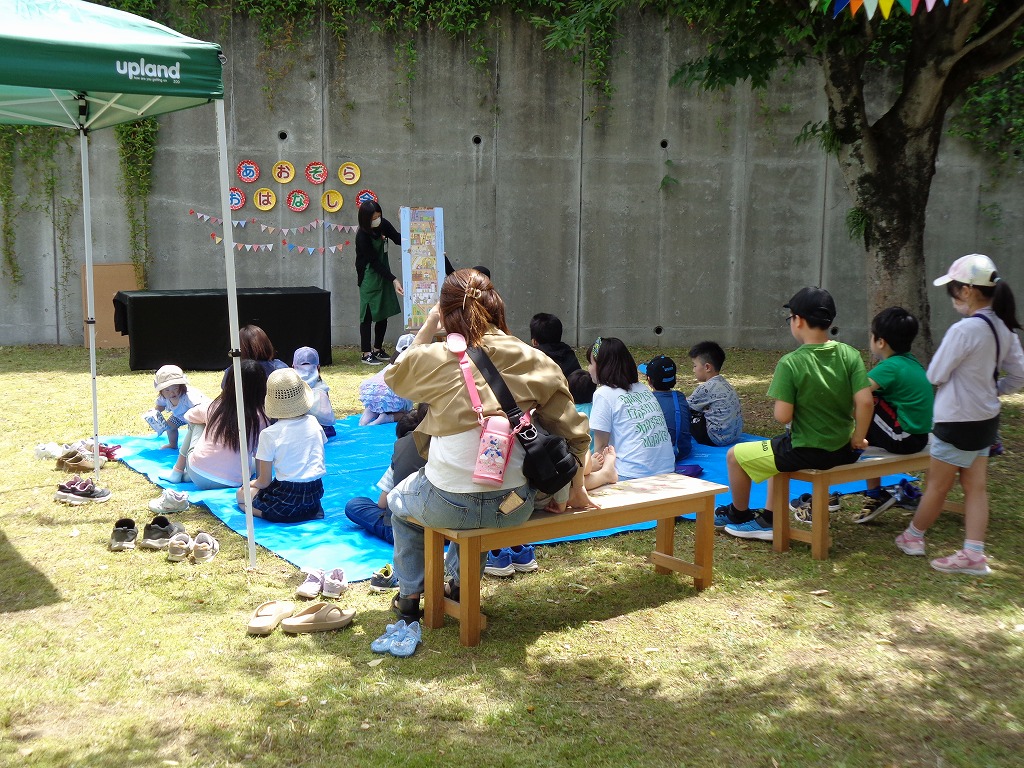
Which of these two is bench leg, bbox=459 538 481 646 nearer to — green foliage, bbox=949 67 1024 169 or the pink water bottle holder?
the pink water bottle holder

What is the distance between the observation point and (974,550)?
4.47 m

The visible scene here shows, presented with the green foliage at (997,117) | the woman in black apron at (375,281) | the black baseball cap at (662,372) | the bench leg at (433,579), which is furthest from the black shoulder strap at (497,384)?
the green foliage at (997,117)

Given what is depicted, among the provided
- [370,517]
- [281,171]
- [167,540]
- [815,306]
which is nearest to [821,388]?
[815,306]

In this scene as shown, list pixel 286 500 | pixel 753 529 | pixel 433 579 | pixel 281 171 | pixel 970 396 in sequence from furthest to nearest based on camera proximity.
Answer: pixel 281 171
pixel 286 500
pixel 753 529
pixel 970 396
pixel 433 579

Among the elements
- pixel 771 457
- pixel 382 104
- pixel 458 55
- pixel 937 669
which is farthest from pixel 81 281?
pixel 937 669

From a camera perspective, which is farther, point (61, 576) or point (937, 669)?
point (61, 576)

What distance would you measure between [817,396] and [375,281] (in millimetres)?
6986

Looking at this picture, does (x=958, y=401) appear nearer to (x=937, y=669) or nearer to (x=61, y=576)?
(x=937, y=669)

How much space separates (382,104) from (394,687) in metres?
9.50

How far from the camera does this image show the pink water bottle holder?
338 centimetres

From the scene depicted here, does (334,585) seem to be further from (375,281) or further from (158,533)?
(375,281)

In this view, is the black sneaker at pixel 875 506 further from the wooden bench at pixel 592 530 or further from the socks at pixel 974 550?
the wooden bench at pixel 592 530

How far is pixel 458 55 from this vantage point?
11.8 m

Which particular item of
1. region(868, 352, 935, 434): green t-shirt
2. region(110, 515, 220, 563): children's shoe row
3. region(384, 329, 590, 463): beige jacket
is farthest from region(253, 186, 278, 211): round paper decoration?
region(384, 329, 590, 463): beige jacket
